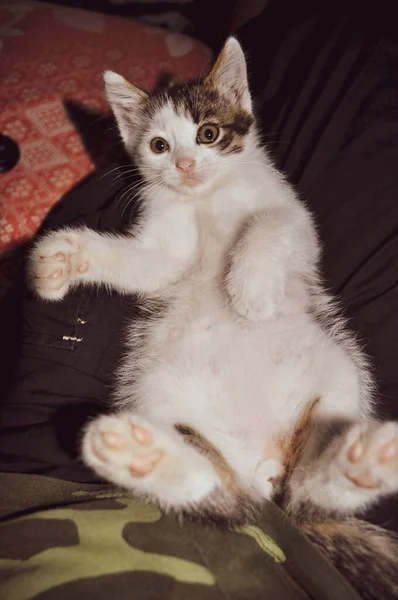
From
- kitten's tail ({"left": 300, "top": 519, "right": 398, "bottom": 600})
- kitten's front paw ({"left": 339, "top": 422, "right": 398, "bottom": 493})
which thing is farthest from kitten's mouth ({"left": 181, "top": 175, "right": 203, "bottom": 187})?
kitten's tail ({"left": 300, "top": 519, "right": 398, "bottom": 600})

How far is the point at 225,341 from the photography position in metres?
1.26

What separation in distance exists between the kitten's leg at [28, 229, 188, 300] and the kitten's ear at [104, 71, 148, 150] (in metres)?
0.39

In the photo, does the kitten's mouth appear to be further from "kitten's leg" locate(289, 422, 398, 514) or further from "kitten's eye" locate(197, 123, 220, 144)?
"kitten's leg" locate(289, 422, 398, 514)

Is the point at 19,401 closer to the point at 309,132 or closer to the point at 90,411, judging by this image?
the point at 90,411

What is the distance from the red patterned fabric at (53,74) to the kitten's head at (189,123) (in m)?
0.20

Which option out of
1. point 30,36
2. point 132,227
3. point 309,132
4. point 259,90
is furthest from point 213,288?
point 30,36

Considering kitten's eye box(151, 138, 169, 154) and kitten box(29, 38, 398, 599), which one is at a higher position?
kitten's eye box(151, 138, 169, 154)

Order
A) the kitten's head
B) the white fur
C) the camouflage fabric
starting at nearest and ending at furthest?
the camouflage fabric, the white fur, the kitten's head

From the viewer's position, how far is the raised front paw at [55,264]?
1.24 m

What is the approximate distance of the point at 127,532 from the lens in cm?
96

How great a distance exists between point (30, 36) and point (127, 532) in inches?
68.2

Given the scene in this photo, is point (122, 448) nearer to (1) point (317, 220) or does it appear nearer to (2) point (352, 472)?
(2) point (352, 472)

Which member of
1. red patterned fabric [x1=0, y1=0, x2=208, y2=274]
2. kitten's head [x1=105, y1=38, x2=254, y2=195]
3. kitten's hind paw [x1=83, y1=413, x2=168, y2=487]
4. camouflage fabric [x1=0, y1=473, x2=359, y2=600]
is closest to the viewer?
Result: camouflage fabric [x1=0, y1=473, x2=359, y2=600]

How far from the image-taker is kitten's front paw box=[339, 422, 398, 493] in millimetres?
901
